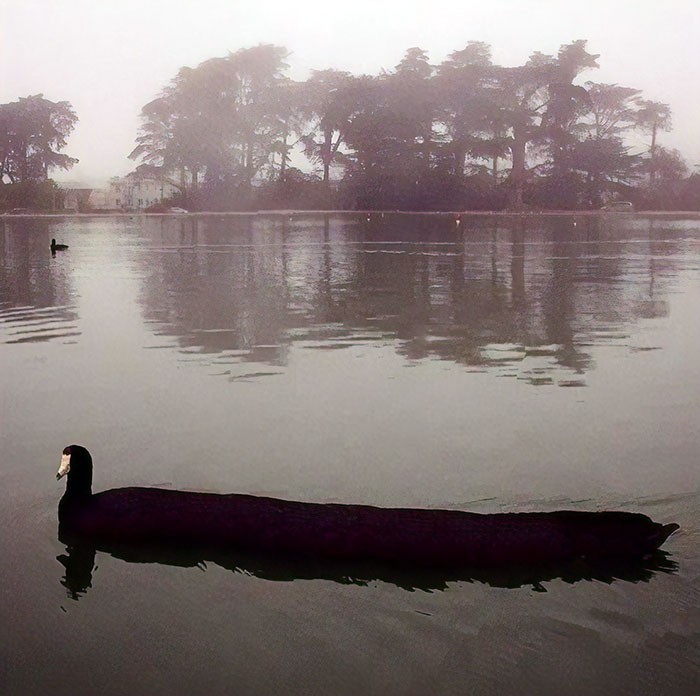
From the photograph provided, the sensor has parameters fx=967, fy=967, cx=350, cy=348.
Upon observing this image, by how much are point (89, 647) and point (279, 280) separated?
10.7m

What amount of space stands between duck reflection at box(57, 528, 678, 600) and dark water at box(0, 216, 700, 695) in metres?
0.02

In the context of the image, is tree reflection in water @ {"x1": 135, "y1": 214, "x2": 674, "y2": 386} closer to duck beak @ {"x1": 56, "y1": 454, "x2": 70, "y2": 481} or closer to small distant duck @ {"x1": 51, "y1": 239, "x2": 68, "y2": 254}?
small distant duck @ {"x1": 51, "y1": 239, "x2": 68, "y2": 254}

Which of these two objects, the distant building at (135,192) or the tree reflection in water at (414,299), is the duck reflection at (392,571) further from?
the distant building at (135,192)

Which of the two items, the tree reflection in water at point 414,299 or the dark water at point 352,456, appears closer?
the dark water at point 352,456

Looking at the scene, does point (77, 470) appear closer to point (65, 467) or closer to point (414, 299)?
point (65, 467)

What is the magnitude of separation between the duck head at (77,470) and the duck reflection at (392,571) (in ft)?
1.11

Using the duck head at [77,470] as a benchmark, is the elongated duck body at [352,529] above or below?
below

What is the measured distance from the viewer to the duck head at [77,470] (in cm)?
402

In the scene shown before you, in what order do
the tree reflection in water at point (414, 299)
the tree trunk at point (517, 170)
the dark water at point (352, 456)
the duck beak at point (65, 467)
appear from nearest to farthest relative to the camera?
the dark water at point (352, 456), the duck beak at point (65, 467), the tree reflection in water at point (414, 299), the tree trunk at point (517, 170)

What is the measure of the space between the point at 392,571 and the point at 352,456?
5.11 ft

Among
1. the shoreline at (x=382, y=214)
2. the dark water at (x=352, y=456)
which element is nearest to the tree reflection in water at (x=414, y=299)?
the dark water at (x=352, y=456)

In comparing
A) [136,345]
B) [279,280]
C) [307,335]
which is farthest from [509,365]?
[279,280]

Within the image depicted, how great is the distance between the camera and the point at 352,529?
145 inches

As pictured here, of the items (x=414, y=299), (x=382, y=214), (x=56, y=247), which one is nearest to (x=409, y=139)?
(x=382, y=214)
